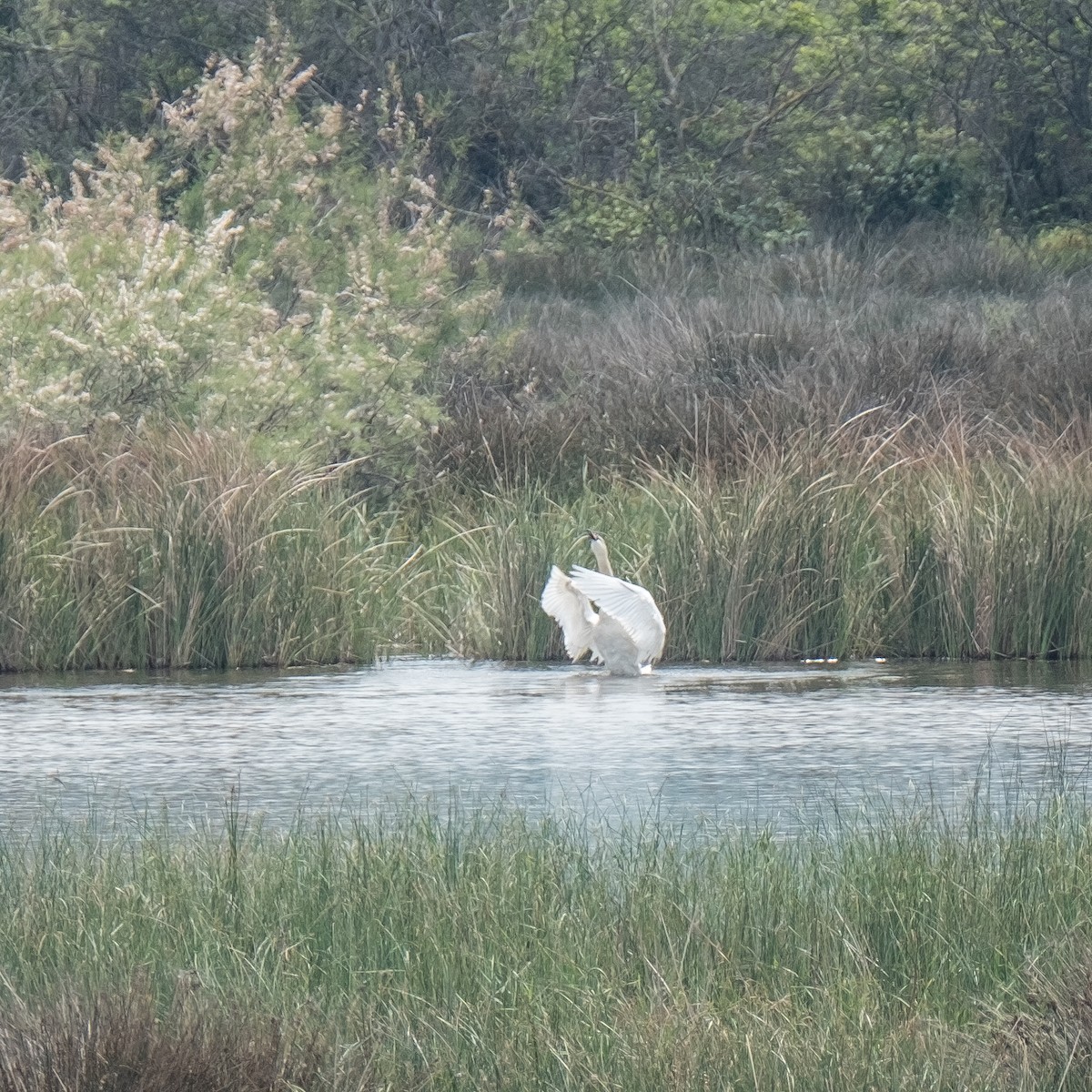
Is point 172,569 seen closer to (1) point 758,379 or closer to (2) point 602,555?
(2) point 602,555

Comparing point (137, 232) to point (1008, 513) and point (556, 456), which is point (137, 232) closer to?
point (556, 456)

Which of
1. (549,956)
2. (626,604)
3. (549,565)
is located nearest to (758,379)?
(549,565)

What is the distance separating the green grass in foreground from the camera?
397cm

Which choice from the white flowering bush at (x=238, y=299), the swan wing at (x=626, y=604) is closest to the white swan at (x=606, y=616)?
the swan wing at (x=626, y=604)

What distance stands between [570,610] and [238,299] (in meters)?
4.57

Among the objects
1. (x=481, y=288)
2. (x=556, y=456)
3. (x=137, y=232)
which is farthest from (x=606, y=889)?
(x=481, y=288)

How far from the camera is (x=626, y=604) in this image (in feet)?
33.3

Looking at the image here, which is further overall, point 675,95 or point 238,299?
point 675,95

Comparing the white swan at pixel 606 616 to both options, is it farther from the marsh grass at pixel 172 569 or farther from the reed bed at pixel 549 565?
the marsh grass at pixel 172 569

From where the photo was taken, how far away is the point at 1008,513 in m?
11.0

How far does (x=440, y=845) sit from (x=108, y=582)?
5240 mm

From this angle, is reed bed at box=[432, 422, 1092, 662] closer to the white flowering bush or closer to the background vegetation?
the white flowering bush

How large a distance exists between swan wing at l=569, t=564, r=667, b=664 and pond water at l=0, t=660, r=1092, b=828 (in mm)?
246

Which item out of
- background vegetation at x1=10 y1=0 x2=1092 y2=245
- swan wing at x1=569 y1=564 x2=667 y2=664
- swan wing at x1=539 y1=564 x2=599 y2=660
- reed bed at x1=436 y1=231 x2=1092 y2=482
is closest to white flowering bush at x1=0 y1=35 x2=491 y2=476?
reed bed at x1=436 y1=231 x2=1092 y2=482
